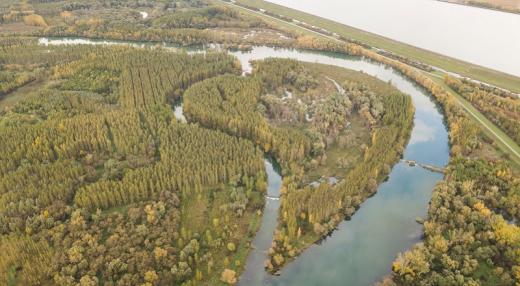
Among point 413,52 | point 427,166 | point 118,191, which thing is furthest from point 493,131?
point 118,191

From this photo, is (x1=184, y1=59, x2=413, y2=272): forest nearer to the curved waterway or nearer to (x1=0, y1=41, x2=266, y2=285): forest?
the curved waterway

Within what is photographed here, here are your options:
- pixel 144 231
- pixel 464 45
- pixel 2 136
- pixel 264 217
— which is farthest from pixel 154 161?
pixel 464 45

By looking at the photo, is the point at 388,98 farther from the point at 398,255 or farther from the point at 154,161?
the point at 154,161

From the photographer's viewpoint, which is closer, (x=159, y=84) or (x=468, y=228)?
(x=468, y=228)

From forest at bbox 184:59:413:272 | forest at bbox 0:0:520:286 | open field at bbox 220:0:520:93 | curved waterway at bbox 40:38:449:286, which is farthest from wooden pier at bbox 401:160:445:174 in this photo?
open field at bbox 220:0:520:93

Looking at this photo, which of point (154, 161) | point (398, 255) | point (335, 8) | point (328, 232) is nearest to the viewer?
point (398, 255)

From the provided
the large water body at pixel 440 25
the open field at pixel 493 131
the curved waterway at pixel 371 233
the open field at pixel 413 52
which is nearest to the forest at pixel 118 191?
the curved waterway at pixel 371 233

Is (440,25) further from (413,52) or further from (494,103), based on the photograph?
(494,103)

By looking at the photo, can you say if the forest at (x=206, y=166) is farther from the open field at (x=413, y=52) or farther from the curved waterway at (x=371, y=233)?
the open field at (x=413, y=52)
